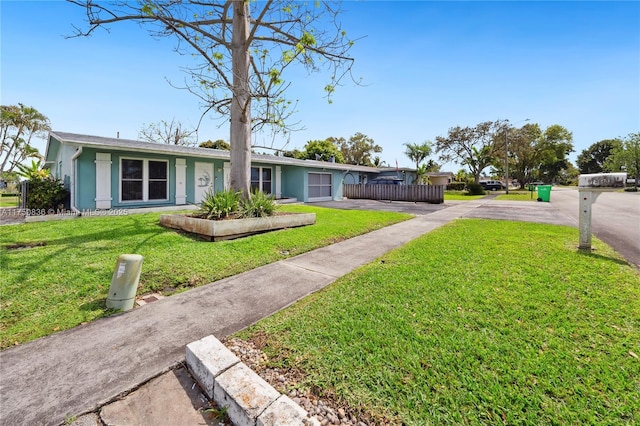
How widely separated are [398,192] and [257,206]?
47.8ft

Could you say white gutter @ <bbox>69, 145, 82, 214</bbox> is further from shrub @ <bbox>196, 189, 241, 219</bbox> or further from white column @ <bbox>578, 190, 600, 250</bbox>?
white column @ <bbox>578, 190, 600, 250</bbox>

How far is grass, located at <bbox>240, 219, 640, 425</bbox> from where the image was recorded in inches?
66.4

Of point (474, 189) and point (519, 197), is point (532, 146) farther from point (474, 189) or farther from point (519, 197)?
point (519, 197)

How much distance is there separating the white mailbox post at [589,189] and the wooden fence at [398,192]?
1273 cm

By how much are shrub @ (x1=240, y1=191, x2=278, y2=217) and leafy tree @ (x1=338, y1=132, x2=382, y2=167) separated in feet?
142

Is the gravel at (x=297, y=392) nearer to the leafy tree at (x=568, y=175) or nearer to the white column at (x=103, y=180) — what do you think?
the white column at (x=103, y=180)

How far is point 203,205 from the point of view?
6.91 m

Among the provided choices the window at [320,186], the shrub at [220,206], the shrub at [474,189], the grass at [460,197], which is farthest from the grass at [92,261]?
the shrub at [474,189]

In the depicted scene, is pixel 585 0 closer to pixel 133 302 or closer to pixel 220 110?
pixel 220 110

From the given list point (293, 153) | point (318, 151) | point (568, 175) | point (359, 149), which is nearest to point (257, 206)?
point (293, 153)

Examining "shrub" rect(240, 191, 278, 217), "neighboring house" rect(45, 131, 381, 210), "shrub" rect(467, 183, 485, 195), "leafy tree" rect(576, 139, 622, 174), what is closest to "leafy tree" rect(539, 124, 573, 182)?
"shrub" rect(467, 183, 485, 195)

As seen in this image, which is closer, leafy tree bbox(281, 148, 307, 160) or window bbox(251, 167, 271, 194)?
leafy tree bbox(281, 148, 307, 160)

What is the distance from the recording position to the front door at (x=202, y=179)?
12.6 m

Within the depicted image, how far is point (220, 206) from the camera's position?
6.67 m
